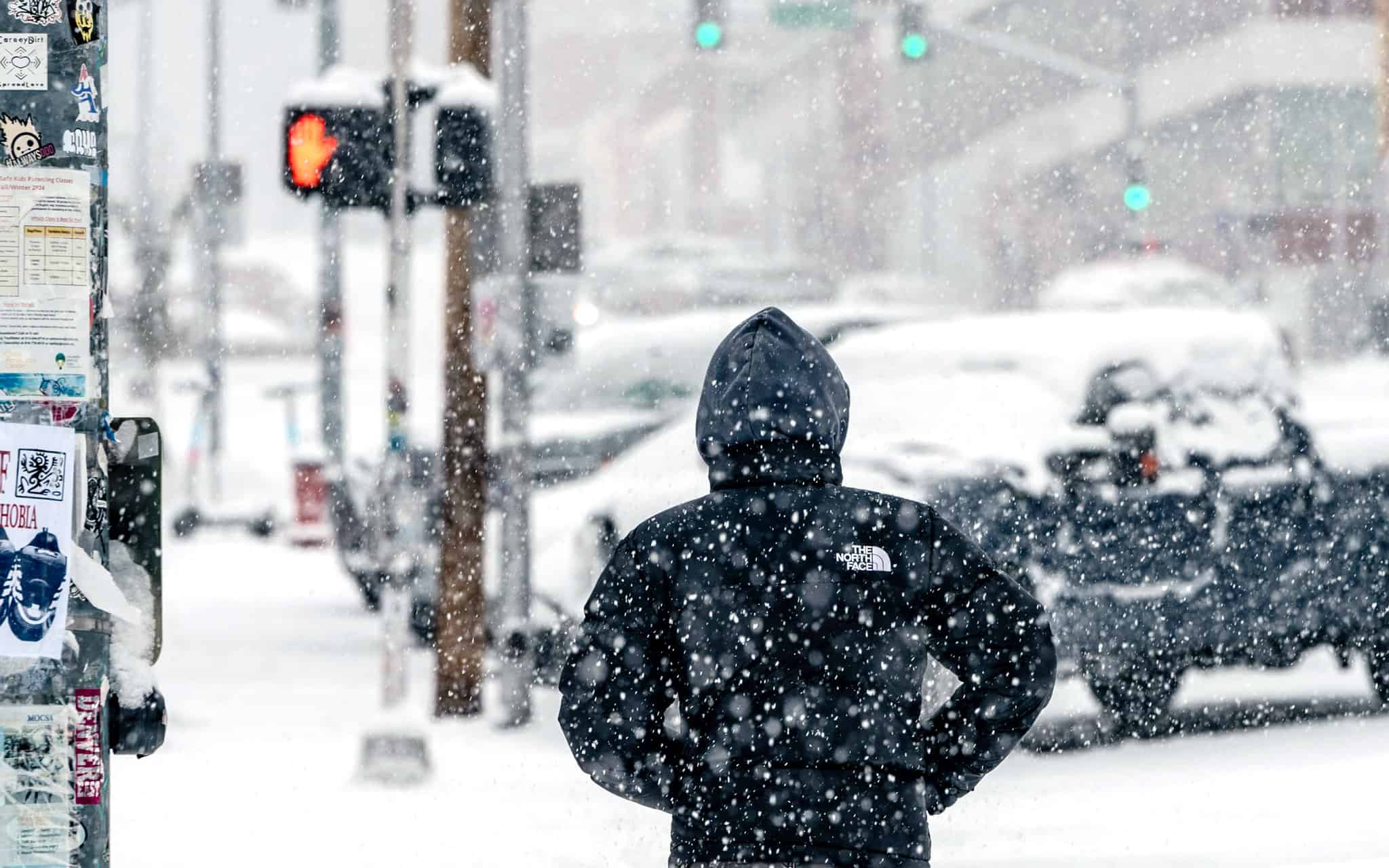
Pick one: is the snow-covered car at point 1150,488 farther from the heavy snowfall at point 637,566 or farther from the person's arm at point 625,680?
the person's arm at point 625,680

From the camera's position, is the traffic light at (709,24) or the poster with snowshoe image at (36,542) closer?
the poster with snowshoe image at (36,542)

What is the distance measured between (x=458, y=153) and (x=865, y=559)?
6504 millimetres

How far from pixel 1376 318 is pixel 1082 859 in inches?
1385

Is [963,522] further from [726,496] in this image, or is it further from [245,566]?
[245,566]

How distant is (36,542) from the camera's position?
3.39 meters

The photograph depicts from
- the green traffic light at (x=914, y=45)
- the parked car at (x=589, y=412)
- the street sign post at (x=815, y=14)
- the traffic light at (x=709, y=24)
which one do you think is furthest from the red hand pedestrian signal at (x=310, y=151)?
the green traffic light at (x=914, y=45)

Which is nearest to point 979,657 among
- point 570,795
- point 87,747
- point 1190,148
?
point 87,747

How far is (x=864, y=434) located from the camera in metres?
9.13

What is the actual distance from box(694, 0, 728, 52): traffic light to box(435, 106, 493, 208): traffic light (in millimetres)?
9003

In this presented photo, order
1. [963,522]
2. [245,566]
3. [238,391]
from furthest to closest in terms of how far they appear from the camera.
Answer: [238,391] → [245,566] → [963,522]

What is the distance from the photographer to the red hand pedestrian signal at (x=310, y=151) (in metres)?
9.05

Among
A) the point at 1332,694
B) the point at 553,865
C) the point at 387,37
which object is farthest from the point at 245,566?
the point at 553,865

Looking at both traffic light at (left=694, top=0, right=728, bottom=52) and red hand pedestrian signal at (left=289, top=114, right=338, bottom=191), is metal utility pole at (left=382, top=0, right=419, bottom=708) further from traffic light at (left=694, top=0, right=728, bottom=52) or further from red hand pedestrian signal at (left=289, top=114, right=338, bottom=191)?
traffic light at (left=694, top=0, right=728, bottom=52)

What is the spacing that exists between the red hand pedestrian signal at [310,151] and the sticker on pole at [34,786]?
5.93 m
